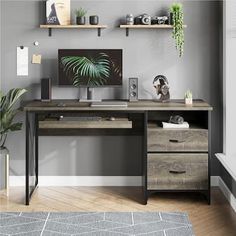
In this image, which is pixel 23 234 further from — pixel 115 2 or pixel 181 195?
pixel 115 2

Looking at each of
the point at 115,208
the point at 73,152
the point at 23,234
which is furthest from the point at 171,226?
the point at 73,152

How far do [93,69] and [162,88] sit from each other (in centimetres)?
64

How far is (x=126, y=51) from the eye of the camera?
4.78 meters

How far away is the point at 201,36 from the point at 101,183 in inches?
64.3

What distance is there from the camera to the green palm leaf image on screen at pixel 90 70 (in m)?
4.67

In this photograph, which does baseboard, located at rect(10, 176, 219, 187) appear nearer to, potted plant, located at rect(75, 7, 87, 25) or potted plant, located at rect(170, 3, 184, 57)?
potted plant, located at rect(170, 3, 184, 57)

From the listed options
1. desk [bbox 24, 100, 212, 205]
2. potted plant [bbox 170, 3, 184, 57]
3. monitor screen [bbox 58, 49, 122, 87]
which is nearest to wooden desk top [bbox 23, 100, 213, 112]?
desk [bbox 24, 100, 212, 205]

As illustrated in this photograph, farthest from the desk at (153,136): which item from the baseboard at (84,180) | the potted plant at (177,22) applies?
the potted plant at (177,22)

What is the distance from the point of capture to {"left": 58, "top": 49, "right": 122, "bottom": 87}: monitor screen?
4.66 m

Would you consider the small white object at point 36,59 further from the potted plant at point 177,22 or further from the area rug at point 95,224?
the area rug at point 95,224

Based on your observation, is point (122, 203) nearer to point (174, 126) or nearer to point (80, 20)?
point (174, 126)

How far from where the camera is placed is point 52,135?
484 centimetres

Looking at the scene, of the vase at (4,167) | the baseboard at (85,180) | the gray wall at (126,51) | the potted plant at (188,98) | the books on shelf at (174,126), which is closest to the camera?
the books on shelf at (174,126)

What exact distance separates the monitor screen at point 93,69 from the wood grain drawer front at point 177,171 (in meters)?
0.84
